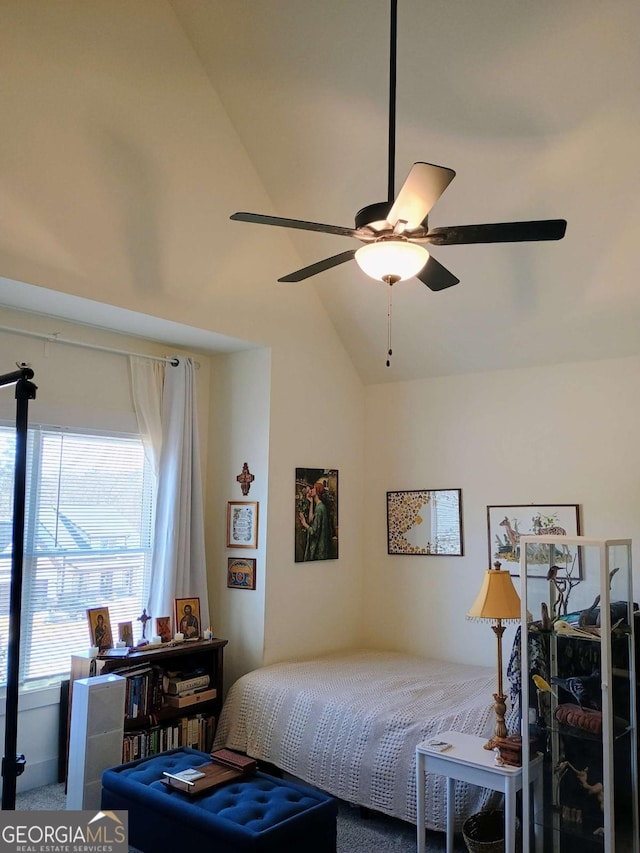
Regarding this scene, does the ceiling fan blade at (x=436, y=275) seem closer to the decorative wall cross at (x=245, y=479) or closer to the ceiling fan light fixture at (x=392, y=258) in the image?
the ceiling fan light fixture at (x=392, y=258)

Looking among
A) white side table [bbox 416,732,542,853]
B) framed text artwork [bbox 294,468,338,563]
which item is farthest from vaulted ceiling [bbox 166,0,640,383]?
white side table [bbox 416,732,542,853]

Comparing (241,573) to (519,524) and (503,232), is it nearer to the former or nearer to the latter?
(519,524)

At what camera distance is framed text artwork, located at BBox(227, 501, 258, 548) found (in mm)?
4395

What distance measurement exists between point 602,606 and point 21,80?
3.36 metres

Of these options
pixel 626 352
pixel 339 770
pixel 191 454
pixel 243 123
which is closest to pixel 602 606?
pixel 339 770

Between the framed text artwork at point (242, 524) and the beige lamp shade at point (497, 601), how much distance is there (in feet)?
5.97

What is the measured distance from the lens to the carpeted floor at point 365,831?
3.05 metres

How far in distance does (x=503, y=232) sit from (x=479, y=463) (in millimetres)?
2462

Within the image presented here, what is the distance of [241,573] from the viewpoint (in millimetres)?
4418

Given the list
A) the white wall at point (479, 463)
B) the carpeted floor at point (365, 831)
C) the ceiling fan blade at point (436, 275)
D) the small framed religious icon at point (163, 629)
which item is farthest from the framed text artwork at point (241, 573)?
the ceiling fan blade at point (436, 275)

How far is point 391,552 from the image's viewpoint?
4922mm

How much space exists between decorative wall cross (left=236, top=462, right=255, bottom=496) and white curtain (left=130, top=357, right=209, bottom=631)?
28 cm

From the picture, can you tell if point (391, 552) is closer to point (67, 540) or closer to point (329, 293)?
point (329, 293)

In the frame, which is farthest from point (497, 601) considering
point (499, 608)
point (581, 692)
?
point (581, 692)
